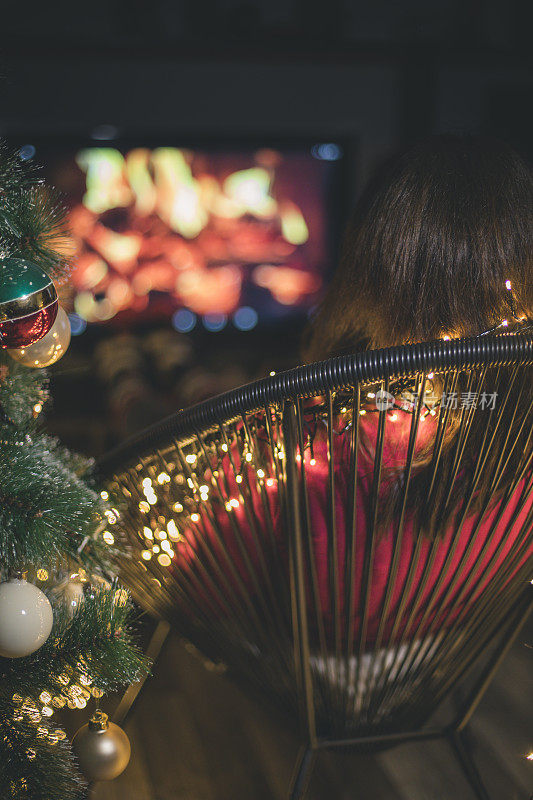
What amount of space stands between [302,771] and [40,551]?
1.50ft

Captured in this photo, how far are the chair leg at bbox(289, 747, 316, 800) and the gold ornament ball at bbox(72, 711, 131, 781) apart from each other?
0.75 ft

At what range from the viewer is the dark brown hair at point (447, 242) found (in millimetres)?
818

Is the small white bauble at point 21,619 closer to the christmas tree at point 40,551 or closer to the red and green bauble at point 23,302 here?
the christmas tree at point 40,551

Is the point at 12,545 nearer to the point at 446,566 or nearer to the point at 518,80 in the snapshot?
the point at 446,566

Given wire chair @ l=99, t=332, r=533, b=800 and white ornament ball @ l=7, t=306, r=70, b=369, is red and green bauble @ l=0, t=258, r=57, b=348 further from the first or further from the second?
wire chair @ l=99, t=332, r=533, b=800

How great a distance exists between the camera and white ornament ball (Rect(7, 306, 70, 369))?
77 centimetres

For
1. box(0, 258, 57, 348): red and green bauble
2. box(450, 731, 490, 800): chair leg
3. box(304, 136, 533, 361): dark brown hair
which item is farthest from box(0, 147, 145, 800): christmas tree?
box(450, 731, 490, 800): chair leg

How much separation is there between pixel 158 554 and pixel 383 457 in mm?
304

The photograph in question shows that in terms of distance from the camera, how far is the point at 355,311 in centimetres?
96

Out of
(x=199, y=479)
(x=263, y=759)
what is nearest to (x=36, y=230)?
(x=199, y=479)

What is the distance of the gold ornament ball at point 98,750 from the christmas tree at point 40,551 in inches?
3.7

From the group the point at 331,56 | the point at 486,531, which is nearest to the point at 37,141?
the point at 331,56

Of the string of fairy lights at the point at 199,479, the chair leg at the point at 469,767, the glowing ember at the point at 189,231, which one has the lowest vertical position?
the chair leg at the point at 469,767

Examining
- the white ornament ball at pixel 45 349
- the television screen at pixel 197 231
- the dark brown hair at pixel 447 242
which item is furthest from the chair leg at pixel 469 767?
the television screen at pixel 197 231
